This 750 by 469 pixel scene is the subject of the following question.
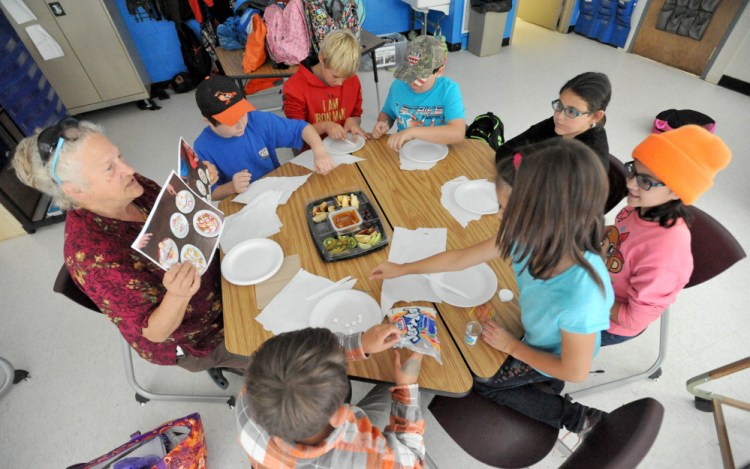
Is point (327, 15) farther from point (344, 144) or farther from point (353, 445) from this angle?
point (353, 445)

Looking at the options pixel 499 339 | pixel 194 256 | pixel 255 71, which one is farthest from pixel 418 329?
pixel 255 71

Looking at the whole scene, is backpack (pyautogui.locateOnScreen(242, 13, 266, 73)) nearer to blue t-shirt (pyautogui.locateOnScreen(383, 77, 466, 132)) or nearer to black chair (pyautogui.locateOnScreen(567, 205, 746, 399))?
blue t-shirt (pyautogui.locateOnScreen(383, 77, 466, 132))

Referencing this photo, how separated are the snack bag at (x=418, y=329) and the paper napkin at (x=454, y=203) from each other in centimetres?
52

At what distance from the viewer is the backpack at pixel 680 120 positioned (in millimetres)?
3227

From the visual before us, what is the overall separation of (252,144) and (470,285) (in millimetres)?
1417

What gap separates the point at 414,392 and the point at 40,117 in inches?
166

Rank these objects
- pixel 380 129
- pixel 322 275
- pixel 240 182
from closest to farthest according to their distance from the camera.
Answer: pixel 322 275 → pixel 240 182 → pixel 380 129

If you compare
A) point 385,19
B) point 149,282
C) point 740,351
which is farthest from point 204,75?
point 740,351

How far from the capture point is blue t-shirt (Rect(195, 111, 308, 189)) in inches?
75.4

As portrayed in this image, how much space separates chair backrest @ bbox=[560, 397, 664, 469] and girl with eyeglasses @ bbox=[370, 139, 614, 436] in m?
0.16

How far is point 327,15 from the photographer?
134 inches

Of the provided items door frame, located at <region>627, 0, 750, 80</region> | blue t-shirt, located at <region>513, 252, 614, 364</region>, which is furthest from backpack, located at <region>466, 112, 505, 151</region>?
door frame, located at <region>627, 0, 750, 80</region>

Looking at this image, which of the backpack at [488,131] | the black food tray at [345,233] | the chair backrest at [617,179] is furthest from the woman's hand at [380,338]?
the backpack at [488,131]

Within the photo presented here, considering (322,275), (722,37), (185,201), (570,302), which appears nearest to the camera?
(570,302)
